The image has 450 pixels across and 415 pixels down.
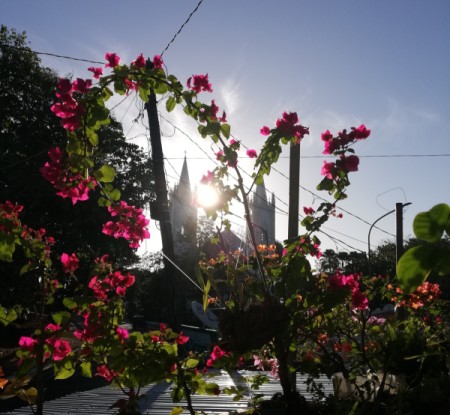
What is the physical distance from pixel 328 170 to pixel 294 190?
2570 mm

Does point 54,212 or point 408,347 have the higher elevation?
point 54,212

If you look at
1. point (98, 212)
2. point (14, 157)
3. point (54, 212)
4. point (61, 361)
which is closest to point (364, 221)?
point (98, 212)

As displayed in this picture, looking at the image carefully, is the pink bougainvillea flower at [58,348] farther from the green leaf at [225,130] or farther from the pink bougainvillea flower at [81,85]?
the green leaf at [225,130]

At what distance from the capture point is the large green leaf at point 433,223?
729mm

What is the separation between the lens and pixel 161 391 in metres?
5.27

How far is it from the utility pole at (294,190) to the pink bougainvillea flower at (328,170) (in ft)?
7.83

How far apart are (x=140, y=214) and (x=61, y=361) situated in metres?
1.17

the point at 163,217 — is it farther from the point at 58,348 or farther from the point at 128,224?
the point at 58,348

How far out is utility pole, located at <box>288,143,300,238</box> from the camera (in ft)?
16.8

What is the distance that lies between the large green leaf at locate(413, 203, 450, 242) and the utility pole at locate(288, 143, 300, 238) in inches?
170

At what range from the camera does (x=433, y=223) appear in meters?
0.74

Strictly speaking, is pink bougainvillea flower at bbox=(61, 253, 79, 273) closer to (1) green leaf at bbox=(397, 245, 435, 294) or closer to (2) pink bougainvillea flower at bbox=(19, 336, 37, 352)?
(2) pink bougainvillea flower at bbox=(19, 336, 37, 352)

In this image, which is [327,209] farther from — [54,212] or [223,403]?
[54,212]

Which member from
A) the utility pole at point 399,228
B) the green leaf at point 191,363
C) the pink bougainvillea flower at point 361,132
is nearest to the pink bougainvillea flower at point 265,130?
the pink bougainvillea flower at point 361,132
